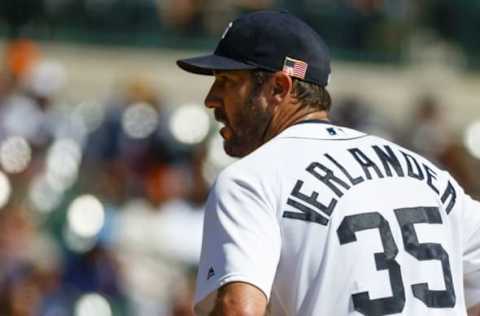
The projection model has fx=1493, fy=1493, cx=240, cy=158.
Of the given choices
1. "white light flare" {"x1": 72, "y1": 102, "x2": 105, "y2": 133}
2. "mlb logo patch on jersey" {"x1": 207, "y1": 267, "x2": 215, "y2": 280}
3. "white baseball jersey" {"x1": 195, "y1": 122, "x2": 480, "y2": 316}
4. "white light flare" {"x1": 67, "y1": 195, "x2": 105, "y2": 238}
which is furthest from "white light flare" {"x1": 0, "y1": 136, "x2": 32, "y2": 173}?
"mlb logo patch on jersey" {"x1": 207, "y1": 267, "x2": 215, "y2": 280}

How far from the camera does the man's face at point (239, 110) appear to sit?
14.1ft

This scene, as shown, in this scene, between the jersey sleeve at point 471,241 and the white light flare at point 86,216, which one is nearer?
the jersey sleeve at point 471,241

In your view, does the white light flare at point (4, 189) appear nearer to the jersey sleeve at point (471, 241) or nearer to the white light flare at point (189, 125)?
the white light flare at point (189, 125)

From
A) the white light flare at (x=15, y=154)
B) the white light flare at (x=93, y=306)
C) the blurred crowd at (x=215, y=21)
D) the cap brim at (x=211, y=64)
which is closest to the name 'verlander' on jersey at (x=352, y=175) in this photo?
the cap brim at (x=211, y=64)

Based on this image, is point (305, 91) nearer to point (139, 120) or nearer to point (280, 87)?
point (280, 87)

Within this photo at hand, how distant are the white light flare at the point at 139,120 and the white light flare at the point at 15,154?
2.83 feet

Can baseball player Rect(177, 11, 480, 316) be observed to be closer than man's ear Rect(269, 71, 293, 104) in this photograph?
Yes

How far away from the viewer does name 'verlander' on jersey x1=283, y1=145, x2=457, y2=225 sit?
13.2 ft

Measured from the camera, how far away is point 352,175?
163 inches

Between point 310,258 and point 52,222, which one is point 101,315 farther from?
point 310,258

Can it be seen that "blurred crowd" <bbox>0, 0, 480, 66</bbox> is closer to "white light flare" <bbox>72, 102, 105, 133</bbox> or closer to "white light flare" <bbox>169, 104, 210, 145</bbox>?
"white light flare" <bbox>72, 102, 105, 133</bbox>

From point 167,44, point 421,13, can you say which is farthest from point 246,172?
point 421,13

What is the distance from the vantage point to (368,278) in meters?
4.05

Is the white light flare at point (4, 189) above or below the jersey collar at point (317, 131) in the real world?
below
